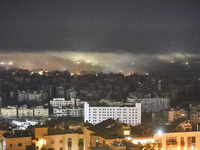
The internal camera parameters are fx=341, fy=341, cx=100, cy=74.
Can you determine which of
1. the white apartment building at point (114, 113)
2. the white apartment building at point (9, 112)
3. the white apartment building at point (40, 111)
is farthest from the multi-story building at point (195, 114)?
the white apartment building at point (9, 112)

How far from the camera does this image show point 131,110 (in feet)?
40.5

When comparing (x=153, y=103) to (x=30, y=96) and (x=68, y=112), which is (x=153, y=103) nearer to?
(x=68, y=112)

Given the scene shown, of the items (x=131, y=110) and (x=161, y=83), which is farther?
(x=161, y=83)

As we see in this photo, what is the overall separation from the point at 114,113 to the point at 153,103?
4.98m

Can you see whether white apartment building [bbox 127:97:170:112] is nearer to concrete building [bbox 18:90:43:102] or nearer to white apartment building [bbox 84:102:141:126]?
white apartment building [bbox 84:102:141:126]

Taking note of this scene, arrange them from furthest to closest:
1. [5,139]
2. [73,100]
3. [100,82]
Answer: [100,82], [73,100], [5,139]

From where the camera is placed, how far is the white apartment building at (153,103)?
16.5m

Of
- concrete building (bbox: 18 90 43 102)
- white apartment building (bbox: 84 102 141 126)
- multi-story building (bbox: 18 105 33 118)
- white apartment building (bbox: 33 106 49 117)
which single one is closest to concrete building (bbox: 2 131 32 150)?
white apartment building (bbox: 84 102 141 126)

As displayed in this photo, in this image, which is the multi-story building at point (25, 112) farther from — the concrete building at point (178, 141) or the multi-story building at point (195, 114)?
the concrete building at point (178, 141)

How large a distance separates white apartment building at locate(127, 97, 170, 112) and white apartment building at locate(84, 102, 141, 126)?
3950mm

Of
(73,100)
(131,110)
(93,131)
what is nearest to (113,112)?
(131,110)

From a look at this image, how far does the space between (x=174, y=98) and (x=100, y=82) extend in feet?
22.3

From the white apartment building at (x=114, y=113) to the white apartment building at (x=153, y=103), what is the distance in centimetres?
395

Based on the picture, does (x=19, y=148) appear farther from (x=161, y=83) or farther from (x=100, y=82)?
(x=100, y=82)
